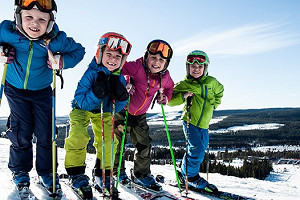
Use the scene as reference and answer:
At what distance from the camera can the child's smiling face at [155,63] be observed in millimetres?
5332

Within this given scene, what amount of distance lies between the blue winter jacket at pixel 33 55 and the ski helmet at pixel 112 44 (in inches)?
11.7

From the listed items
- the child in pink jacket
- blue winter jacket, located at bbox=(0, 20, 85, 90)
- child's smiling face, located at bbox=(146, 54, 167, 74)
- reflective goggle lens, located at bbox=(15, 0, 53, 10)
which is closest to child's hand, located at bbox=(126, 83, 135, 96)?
the child in pink jacket

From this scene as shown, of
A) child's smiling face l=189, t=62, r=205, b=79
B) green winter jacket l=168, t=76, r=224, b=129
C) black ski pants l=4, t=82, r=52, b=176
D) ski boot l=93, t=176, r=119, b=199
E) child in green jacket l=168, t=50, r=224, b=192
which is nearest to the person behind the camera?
ski boot l=93, t=176, r=119, b=199

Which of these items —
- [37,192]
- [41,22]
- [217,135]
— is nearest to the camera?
[41,22]

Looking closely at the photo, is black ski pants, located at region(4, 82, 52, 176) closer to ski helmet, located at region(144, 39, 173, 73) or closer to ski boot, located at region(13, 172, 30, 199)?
ski boot, located at region(13, 172, 30, 199)

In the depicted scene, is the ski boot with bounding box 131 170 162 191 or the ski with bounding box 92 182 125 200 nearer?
the ski with bounding box 92 182 125 200

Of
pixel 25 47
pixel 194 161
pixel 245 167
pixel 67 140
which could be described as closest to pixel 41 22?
pixel 25 47

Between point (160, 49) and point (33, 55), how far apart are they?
227 cm

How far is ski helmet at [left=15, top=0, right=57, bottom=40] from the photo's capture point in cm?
380

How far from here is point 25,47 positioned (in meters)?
4.06

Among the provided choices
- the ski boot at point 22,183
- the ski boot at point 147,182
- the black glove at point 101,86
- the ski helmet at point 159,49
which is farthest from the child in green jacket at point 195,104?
the ski boot at point 22,183

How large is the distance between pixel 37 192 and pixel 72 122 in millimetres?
1169

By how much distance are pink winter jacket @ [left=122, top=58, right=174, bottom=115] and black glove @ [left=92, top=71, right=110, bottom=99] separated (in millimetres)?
962

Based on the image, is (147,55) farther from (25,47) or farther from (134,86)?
(25,47)
